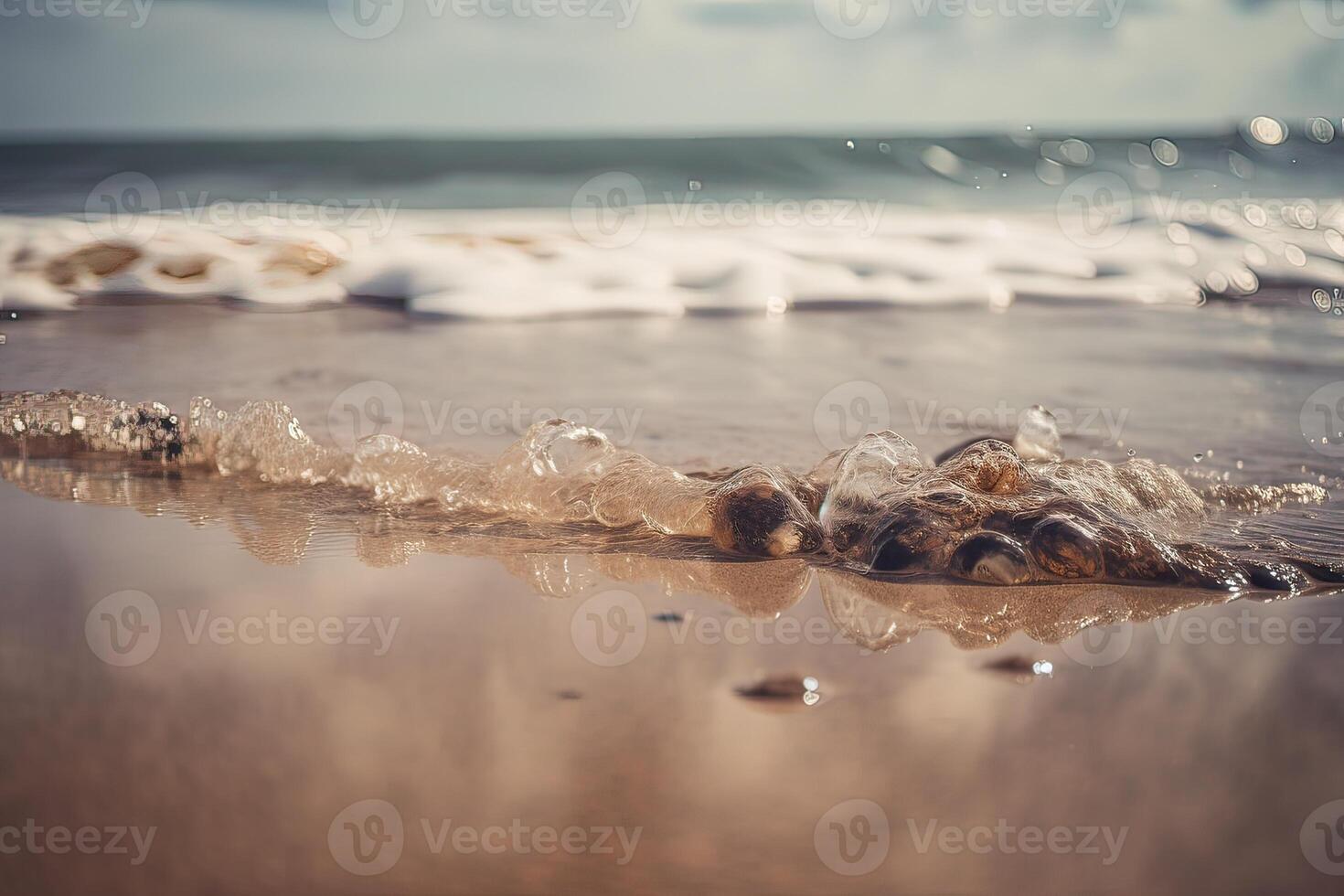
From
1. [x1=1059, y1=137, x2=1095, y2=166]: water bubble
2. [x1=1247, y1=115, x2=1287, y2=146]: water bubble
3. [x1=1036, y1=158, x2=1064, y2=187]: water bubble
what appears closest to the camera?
[x1=1247, y1=115, x2=1287, y2=146]: water bubble

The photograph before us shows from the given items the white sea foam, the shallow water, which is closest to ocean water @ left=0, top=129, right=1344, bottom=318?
the white sea foam

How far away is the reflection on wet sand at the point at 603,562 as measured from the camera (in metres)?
1.67

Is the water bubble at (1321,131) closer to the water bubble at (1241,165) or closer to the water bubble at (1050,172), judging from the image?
the water bubble at (1241,165)

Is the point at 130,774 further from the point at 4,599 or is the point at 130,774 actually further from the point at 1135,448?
the point at 1135,448

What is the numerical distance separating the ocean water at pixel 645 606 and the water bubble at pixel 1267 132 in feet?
18.1

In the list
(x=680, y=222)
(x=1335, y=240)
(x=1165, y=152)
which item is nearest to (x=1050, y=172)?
(x=1165, y=152)

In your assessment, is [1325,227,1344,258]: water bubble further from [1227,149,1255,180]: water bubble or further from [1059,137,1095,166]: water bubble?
[1059,137,1095,166]: water bubble

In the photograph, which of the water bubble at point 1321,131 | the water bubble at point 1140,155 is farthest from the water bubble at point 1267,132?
the water bubble at point 1140,155

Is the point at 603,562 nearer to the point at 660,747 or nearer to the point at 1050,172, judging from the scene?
the point at 660,747

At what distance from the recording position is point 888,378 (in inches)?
148

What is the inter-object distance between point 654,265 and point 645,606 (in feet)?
15.5

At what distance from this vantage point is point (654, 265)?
246 inches

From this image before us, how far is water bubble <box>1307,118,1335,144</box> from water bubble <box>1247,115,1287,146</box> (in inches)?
8.8

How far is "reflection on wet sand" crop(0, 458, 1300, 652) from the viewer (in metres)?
1.67
